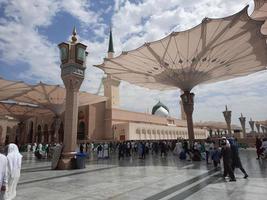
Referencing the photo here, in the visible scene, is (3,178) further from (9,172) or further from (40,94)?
(40,94)

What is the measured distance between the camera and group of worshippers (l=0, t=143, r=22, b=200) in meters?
3.74

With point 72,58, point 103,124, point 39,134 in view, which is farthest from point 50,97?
point 39,134

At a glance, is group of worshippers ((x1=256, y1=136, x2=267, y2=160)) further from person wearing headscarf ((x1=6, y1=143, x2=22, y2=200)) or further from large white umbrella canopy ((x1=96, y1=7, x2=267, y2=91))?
person wearing headscarf ((x1=6, y1=143, x2=22, y2=200))

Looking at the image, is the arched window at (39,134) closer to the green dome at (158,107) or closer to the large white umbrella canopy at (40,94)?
the large white umbrella canopy at (40,94)

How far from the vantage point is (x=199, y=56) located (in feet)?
58.3

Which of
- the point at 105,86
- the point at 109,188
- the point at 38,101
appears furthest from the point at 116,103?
the point at 109,188

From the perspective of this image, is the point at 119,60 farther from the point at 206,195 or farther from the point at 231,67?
the point at 206,195

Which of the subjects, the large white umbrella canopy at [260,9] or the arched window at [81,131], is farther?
the arched window at [81,131]

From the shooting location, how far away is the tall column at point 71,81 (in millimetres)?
11195

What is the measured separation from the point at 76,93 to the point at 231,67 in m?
15.0

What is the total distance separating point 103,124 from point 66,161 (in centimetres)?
2851

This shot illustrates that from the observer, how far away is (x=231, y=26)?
14.4 metres

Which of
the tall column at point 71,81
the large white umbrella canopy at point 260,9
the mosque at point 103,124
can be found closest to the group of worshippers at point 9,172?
the tall column at point 71,81

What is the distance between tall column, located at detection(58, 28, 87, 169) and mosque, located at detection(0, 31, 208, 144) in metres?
18.1
